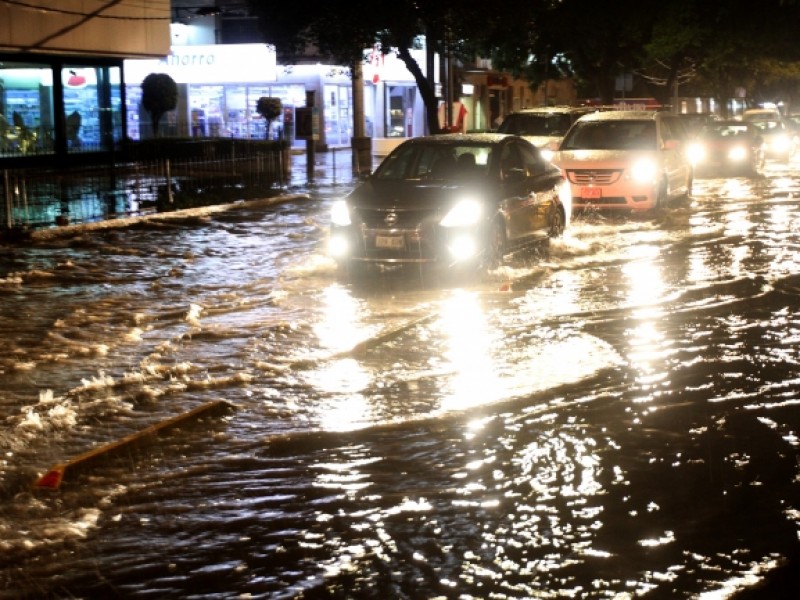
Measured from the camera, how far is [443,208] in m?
14.1

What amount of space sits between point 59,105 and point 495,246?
18986 millimetres

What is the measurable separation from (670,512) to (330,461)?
2.03 metres

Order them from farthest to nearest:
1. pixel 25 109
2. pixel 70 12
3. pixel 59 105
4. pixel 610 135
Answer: pixel 59 105
pixel 25 109
pixel 70 12
pixel 610 135

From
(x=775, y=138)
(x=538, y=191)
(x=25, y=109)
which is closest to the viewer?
(x=538, y=191)

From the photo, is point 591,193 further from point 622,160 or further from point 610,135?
point 610,135

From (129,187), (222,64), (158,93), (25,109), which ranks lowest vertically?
(129,187)

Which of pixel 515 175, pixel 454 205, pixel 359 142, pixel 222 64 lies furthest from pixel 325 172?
pixel 454 205

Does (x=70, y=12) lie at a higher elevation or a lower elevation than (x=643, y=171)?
higher

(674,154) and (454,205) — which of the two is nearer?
(454,205)

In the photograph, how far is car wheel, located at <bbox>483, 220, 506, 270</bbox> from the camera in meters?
14.6

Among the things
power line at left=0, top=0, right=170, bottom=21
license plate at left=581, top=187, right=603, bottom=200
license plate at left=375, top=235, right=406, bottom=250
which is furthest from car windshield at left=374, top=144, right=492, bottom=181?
power line at left=0, top=0, right=170, bottom=21

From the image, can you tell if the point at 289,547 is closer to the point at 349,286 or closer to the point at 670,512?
the point at 670,512

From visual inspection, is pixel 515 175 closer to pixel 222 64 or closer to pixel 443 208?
pixel 443 208

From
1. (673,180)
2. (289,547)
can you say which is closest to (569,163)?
(673,180)
